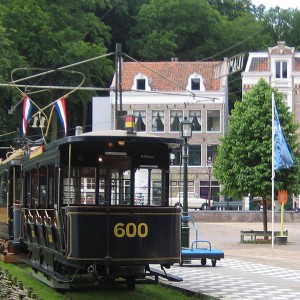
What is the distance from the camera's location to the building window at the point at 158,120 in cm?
7300

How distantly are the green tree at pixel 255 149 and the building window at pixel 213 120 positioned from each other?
1319 inches

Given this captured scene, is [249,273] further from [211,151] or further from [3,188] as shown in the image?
[211,151]

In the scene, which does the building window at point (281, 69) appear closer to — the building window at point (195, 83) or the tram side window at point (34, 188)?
the building window at point (195, 83)

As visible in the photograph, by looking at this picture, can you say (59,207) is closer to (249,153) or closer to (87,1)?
(249,153)

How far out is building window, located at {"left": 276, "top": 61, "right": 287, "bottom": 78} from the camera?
246ft

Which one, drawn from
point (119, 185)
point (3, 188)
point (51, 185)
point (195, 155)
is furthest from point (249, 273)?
point (195, 155)

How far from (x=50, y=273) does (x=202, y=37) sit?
7102 cm

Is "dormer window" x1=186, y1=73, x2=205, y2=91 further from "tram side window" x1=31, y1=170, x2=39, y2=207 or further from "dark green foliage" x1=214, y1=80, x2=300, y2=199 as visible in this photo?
"tram side window" x1=31, y1=170, x2=39, y2=207

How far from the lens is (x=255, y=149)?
3906cm

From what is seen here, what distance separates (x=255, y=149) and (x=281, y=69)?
121 ft

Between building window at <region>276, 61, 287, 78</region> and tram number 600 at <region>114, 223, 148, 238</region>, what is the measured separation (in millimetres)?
60979

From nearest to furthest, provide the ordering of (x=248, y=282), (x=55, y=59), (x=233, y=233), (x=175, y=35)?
1. (x=248, y=282)
2. (x=233, y=233)
3. (x=55, y=59)
4. (x=175, y=35)

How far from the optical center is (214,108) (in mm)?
73250

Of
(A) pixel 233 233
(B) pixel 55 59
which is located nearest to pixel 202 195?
(B) pixel 55 59
